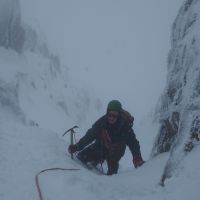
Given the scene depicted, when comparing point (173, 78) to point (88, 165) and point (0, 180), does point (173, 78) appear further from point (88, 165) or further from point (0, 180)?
point (0, 180)

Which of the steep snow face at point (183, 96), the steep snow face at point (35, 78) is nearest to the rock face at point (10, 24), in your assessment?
the steep snow face at point (35, 78)

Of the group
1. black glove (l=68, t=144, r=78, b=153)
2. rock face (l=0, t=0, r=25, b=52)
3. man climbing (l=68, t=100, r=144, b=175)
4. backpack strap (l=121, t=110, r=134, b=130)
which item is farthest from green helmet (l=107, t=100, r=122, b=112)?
rock face (l=0, t=0, r=25, b=52)

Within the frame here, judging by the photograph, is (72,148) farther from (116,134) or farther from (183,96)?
(183,96)

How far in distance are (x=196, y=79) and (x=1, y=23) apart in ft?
142

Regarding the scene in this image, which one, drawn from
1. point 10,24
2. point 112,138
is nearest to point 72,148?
point 112,138

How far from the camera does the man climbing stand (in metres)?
7.74

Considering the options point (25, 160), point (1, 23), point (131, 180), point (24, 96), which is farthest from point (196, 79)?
point (24, 96)

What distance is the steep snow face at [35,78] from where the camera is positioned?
155ft

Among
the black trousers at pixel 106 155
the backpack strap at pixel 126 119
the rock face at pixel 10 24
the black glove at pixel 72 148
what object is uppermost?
the backpack strap at pixel 126 119

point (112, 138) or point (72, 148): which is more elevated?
point (112, 138)

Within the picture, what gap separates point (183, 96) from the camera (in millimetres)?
7039

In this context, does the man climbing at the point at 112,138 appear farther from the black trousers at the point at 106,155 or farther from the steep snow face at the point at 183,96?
the steep snow face at the point at 183,96

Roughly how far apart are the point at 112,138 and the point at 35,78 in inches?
2207

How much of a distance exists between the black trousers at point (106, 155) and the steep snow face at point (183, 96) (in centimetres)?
117
